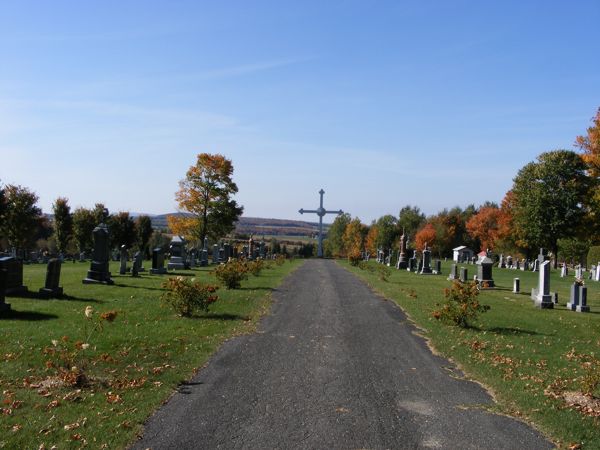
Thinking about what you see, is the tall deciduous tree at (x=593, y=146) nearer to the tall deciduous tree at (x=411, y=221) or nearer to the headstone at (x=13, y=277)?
the headstone at (x=13, y=277)

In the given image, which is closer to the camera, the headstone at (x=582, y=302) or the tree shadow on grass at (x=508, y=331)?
the tree shadow on grass at (x=508, y=331)

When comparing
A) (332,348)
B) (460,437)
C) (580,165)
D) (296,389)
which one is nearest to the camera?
(460,437)

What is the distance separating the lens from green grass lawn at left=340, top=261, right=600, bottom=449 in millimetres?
7219

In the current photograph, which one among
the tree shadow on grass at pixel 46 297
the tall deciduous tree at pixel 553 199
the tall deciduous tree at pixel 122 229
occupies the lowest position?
the tree shadow on grass at pixel 46 297

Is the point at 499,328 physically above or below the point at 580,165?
below

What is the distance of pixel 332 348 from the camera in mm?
11070

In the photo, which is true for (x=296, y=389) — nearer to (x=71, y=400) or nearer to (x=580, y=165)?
(x=71, y=400)

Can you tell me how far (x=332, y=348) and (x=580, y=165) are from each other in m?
46.5

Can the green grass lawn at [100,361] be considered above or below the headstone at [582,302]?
below

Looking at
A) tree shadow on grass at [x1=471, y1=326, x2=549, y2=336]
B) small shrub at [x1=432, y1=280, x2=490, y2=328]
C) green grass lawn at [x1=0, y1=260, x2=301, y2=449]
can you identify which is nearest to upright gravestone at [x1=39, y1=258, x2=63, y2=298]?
green grass lawn at [x1=0, y1=260, x2=301, y2=449]

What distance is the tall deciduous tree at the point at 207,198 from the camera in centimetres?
5334

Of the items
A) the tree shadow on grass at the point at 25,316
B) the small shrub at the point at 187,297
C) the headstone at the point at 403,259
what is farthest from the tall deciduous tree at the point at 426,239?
the tree shadow on grass at the point at 25,316

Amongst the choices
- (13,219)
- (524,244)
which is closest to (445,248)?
(524,244)

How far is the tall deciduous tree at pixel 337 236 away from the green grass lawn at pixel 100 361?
9247 cm
